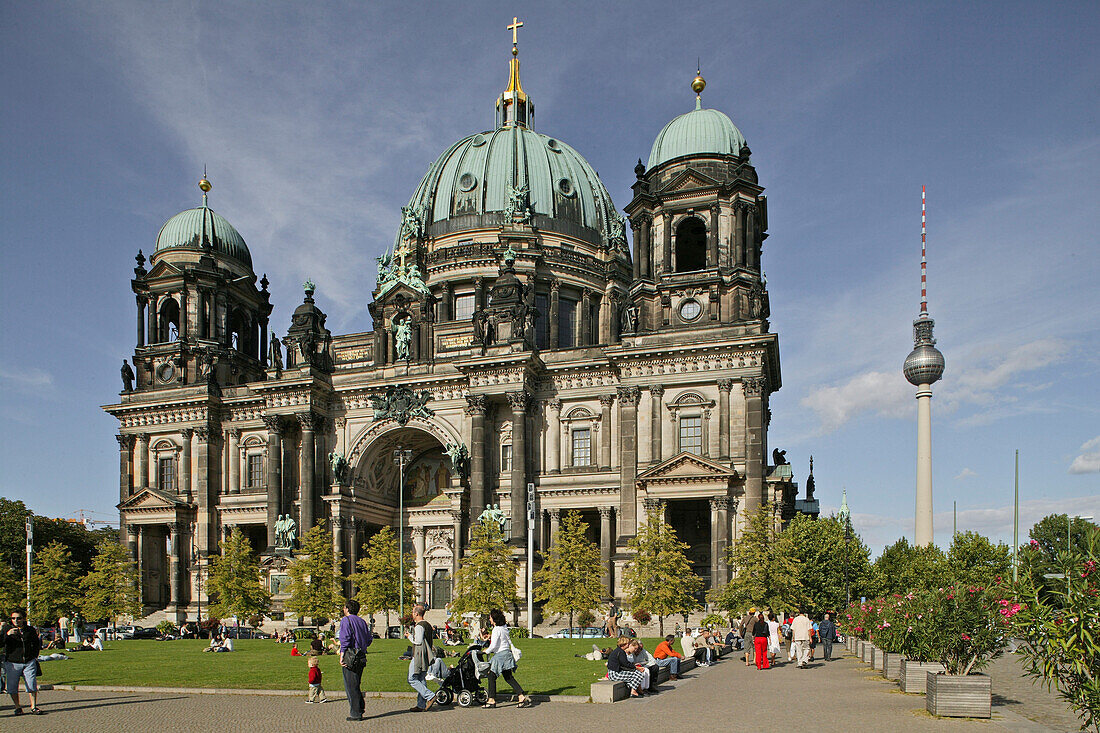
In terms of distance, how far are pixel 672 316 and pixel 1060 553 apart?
43.0 meters

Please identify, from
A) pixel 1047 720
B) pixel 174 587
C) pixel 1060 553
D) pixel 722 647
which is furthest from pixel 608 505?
pixel 1060 553

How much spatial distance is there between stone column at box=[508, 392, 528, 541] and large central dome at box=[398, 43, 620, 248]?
70.1 ft

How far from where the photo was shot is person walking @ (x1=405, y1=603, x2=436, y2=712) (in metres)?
19.1

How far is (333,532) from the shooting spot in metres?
62.1

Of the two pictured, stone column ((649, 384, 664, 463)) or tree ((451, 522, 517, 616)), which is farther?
stone column ((649, 384, 664, 463))

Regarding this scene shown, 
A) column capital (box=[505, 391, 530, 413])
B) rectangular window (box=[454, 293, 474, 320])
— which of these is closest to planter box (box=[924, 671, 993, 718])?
column capital (box=[505, 391, 530, 413])

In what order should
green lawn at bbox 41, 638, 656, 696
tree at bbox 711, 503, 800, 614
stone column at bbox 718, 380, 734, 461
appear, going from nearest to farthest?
green lawn at bbox 41, 638, 656, 696 → tree at bbox 711, 503, 800, 614 → stone column at bbox 718, 380, 734, 461

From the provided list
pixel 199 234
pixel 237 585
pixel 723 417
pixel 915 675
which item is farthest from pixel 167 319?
pixel 915 675

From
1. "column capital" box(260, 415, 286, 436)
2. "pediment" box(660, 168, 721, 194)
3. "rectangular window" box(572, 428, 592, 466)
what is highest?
"pediment" box(660, 168, 721, 194)

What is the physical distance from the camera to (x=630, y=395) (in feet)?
181

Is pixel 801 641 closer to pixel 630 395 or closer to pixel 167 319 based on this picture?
pixel 630 395

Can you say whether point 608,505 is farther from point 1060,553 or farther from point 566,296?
point 1060,553

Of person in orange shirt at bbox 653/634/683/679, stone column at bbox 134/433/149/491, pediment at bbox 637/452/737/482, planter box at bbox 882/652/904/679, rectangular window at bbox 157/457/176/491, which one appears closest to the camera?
planter box at bbox 882/652/904/679

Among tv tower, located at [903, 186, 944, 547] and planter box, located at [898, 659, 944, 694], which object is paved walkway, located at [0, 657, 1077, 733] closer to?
planter box, located at [898, 659, 944, 694]
